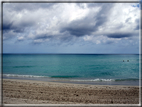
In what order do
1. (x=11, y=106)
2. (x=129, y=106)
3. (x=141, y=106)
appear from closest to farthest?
1. (x=11, y=106)
2. (x=129, y=106)
3. (x=141, y=106)

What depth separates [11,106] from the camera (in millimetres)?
6391

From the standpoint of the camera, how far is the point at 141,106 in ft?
24.0

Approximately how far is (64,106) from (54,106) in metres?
0.53

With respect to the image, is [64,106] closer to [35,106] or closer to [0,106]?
[35,106]

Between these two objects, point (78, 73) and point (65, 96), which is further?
point (78, 73)

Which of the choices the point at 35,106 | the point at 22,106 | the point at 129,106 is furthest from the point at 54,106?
the point at 129,106

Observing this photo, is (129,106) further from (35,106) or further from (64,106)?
(35,106)

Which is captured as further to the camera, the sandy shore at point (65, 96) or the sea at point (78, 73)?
the sea at point (78, 73)

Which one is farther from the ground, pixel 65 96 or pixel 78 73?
pixel 65 96

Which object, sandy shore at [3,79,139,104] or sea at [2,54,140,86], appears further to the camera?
sea at [2,54,140,86]

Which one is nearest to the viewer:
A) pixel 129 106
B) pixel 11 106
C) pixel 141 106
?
pixel 11 106

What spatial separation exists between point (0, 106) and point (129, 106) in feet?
22.6

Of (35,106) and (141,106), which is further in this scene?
(141,106)

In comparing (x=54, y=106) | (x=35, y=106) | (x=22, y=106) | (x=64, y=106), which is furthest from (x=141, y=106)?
(x=22, y=106)
